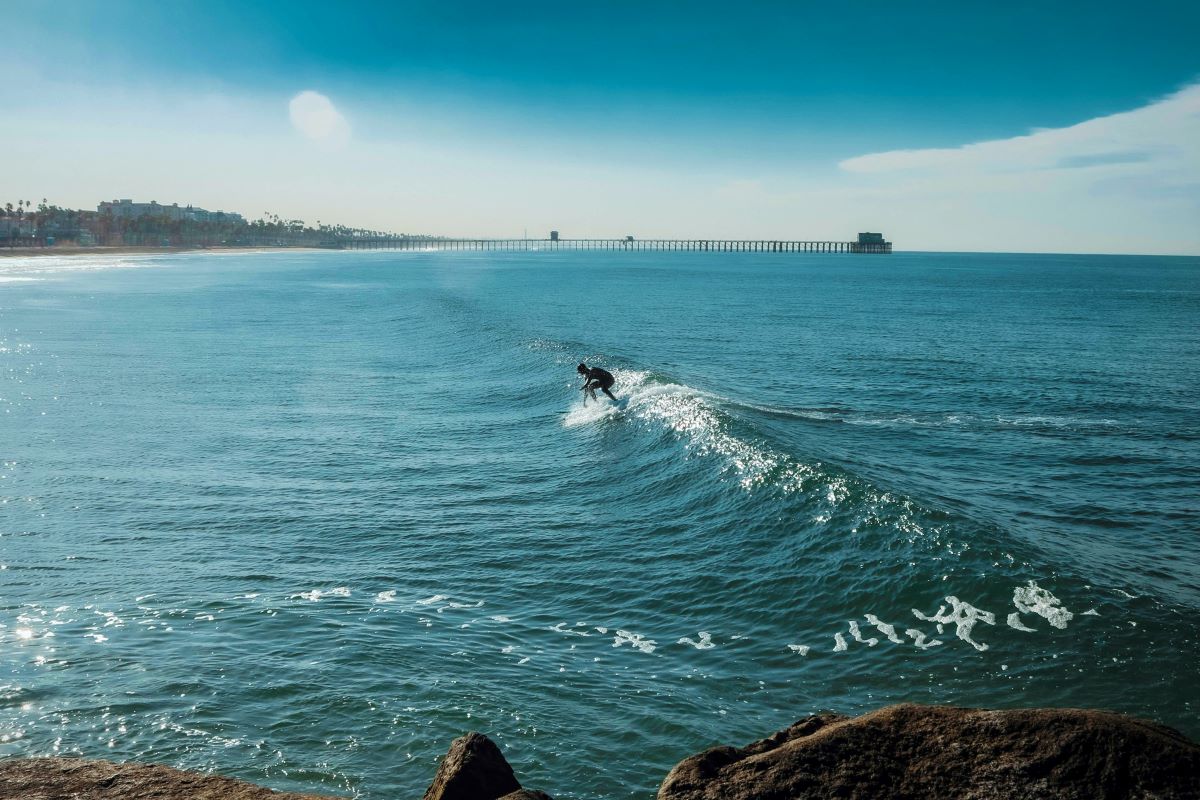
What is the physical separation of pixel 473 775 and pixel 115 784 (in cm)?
301

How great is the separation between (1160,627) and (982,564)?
115 inches

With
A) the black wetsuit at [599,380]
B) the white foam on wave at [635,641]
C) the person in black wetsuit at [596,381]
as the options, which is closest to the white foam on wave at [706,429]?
the person in black wetsuit at [596,381]

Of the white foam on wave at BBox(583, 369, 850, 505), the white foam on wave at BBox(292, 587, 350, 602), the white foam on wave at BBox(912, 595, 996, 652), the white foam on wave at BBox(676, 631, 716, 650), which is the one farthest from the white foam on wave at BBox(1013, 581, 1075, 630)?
the white foam on wave at BBox(292, 587, 350, 602)

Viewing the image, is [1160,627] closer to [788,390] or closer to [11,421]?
[788,390]

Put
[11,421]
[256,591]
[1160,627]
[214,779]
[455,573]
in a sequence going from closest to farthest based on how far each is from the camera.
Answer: [214,779] < [1160,627] < [256,591] < [455,573] < [11,421]

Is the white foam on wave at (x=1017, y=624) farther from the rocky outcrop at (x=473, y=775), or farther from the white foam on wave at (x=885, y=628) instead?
the rocky outcrop at (x=473, y=775)

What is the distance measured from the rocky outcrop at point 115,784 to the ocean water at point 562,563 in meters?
2.34

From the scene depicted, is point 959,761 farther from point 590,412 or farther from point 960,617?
point 590,412

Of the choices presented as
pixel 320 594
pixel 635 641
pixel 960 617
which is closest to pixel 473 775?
pixel 635 641

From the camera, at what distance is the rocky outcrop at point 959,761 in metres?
5.11

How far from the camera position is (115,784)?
23.5 ft

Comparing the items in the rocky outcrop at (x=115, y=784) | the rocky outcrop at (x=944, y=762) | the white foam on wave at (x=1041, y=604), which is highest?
the rocky outcrop at (x=944, y=762)

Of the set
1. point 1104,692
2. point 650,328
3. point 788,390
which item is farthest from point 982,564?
point 650,328

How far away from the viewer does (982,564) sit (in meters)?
15.9
